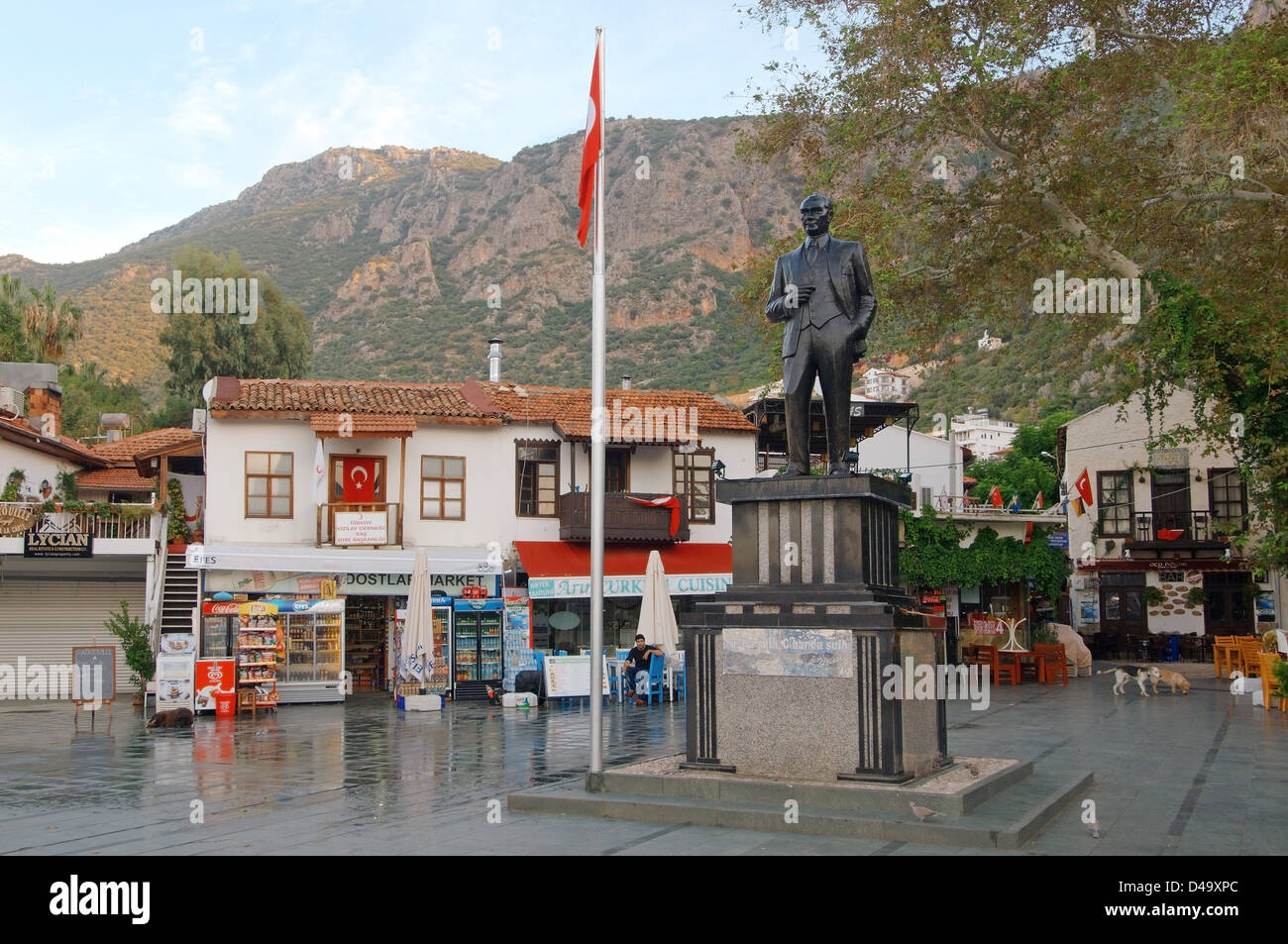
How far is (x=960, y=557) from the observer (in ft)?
85.7

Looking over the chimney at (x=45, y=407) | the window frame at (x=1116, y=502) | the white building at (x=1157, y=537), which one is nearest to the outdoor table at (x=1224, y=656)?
the white building at (x=1157, y=537)

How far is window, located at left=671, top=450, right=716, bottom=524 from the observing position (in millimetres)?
27578

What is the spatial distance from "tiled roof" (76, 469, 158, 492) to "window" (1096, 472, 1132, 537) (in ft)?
95.3

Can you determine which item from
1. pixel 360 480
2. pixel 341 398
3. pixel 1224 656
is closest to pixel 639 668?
pixel 360 480

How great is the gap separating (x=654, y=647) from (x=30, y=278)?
68.2 metres

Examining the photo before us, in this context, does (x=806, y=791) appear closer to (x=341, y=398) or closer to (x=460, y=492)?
(x=460, y=492)

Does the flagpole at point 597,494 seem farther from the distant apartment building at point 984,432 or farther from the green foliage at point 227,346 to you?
the distant apartment building at point 984,432

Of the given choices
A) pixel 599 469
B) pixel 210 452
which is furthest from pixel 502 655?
pixel 599 469

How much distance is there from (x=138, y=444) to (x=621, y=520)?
1494 centimetres

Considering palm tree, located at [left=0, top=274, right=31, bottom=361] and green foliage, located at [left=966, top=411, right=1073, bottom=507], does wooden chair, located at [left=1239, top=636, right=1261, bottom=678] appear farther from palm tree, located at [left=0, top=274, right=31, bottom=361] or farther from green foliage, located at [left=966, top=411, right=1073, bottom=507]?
palm tree, located at [left=0, top=274, right=31, bottom=361]

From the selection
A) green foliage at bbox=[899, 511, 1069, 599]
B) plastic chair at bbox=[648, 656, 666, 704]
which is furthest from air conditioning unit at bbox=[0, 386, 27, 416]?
green foliage at bbox=[899, 511, 1069, 599]
